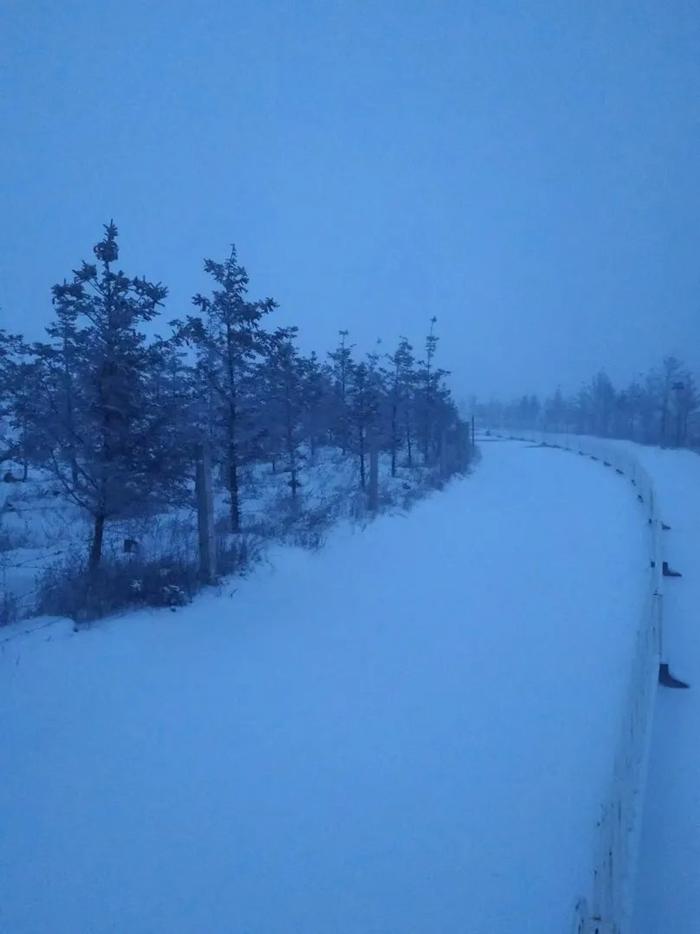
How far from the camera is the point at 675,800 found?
3.78 meters

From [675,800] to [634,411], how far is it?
66245 mm

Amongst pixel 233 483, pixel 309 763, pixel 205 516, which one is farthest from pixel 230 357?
pixel 309 763

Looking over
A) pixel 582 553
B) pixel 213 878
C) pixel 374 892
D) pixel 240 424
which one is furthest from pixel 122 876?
pixel 240 424

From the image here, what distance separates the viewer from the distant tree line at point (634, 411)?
146 feet

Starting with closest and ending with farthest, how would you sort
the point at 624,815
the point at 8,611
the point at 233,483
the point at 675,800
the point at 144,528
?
the point at 624,815 < the point at 675,800 < the point at 8,611 < the point at 144,528 < the point at 233,483

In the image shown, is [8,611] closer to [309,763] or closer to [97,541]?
[97,541]

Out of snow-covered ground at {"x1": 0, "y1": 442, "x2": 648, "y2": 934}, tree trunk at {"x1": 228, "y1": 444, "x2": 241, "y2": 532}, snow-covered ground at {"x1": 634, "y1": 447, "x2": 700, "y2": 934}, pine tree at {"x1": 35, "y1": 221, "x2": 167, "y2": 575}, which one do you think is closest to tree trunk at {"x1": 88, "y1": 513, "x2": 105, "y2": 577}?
pine tree at {"x1": 35, "y1": 221, "x2": 167, "y2": 575}

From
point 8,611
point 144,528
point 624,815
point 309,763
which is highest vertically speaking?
point 144,528

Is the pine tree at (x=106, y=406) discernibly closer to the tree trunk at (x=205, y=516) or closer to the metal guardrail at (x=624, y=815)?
the tree trunk at (x=205, y=516)

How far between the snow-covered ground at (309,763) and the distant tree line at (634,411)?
4338 centimetres

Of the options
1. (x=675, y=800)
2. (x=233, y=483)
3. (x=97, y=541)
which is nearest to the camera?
(x=675, y=800)

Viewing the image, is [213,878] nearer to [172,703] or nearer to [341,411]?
[172,703]

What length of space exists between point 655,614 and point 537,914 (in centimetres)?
318

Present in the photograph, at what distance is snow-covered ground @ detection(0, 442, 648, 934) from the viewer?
9.56 ft
